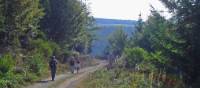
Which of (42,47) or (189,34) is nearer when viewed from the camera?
(189,34)

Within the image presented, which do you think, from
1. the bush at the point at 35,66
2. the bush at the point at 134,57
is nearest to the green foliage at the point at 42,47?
the bush at the point at 35,66

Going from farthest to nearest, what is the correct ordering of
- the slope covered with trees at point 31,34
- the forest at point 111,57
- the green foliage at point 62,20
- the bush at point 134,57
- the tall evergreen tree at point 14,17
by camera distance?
the green foliage at point 62,20, the bush at point 134,57, the tall evergreen tree at point 14,17, the slope covered with trees at point 31,34, the forest at point 111,57

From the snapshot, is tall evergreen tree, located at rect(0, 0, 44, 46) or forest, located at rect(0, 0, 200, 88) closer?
forest, located at rect(0, 0, 200, 88)

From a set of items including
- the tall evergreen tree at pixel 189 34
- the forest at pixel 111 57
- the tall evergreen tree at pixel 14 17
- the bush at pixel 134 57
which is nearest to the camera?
the tall evergreen tree at pixel 189 34

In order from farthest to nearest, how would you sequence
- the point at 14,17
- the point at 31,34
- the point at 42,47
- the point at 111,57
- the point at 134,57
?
the point at 111,57
the point at 134,57
the point at 42,47
the point at 31,34
the point at 14,17

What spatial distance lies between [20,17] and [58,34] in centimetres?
2001

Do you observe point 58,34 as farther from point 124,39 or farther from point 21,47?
point 124,39

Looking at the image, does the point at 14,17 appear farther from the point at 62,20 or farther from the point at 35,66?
the point at 62,20

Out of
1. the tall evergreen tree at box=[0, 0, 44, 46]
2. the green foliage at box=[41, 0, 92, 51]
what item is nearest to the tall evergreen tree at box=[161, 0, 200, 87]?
the tall evergreen tree at box=[0, 0, 44, 46]

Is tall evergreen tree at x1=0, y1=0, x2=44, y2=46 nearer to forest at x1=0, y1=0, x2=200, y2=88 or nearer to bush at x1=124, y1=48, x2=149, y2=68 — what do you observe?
forest at x1=0, y1=0, x2=200, y2=88

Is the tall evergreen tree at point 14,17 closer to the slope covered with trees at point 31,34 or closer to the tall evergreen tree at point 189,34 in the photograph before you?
the slope covered with trees at point 31,34

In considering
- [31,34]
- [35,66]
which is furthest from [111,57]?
[35,66]

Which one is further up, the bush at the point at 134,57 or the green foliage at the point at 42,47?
the green foliage at the point at 42,47

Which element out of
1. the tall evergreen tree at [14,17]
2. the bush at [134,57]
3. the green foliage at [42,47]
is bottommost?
the bush at [134,57]
